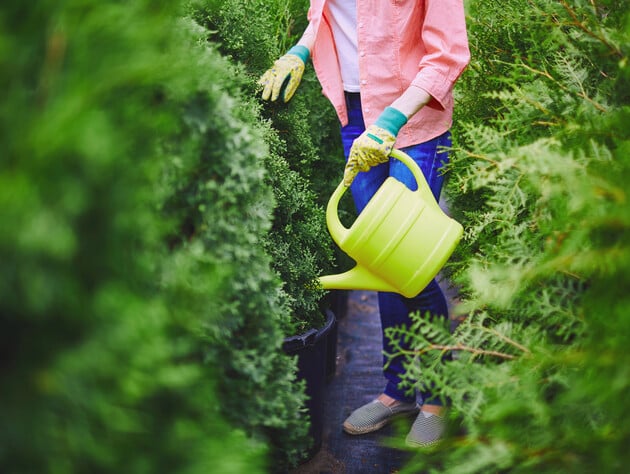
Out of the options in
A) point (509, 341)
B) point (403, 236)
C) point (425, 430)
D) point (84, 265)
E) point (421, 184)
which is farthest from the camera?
point (425, 430)

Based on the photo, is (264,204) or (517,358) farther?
(264,204)

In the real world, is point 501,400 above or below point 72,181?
below

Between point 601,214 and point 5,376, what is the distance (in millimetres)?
1105

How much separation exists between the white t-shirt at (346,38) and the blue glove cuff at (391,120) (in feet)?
1.38

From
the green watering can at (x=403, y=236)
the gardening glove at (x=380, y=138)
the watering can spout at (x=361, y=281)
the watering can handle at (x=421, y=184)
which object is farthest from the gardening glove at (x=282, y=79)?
the watering can spout at (x=361, y=281)

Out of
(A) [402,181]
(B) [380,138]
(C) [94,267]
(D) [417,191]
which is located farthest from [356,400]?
(C) [94,267]

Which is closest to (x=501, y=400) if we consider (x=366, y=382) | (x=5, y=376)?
(x=5, y=376)

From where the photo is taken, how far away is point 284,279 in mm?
2186

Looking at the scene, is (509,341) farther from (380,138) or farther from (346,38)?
(346,38)

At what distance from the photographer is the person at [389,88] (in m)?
2.13

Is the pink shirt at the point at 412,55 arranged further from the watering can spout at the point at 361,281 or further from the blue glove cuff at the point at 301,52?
the watering can spout at the point at 361,281

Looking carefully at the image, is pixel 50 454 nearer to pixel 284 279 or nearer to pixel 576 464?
pixel 576 464

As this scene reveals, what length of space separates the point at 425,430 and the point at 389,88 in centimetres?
146

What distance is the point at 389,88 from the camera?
2.35 m
